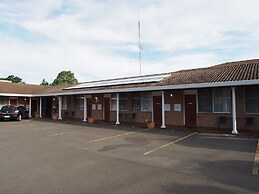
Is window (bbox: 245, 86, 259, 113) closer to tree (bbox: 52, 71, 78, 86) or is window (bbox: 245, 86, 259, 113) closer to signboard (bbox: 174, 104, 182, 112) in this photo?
signboard (bbox: 174, 104, 182, 112)

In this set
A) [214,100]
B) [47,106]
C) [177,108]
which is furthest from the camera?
[47,106]

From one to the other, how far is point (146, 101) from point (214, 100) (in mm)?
5297

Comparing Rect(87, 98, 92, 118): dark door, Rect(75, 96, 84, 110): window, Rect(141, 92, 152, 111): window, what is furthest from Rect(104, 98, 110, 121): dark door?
Rect(141, 92, 152, 111): window

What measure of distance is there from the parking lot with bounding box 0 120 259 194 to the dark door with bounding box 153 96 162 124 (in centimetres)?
665

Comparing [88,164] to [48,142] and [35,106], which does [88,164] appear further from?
[35,106]

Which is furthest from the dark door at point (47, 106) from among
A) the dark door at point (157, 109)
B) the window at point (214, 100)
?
the window at point (214, 100)

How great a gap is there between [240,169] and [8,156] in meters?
7.30

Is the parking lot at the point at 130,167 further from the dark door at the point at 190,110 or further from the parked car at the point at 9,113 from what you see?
the parked car at the point at 9,113

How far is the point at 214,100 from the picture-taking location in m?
14.2

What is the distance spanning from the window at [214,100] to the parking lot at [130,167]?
4186mm

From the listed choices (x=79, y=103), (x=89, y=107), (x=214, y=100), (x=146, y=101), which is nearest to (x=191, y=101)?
(x=214, y=100)

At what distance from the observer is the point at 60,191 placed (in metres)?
4.62

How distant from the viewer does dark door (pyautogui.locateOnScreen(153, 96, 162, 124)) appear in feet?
54.3

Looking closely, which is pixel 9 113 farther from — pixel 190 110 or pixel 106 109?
pixel 190 110
